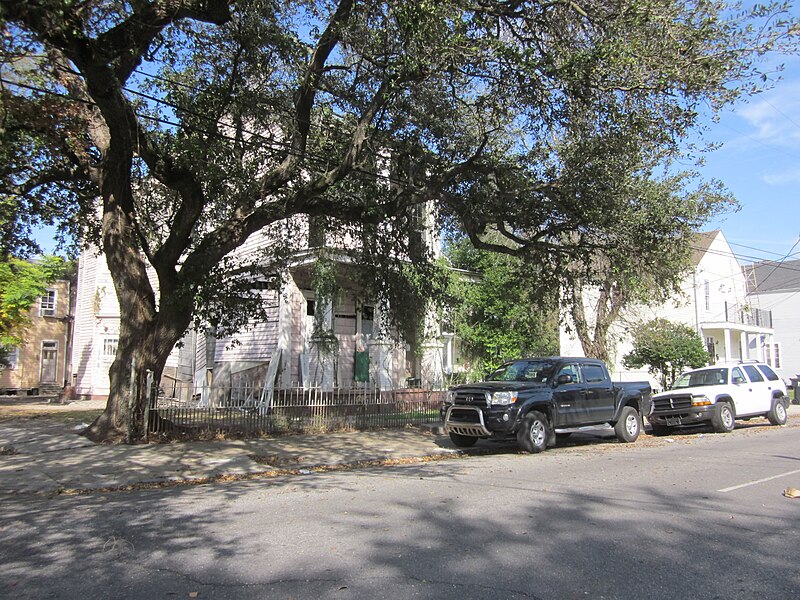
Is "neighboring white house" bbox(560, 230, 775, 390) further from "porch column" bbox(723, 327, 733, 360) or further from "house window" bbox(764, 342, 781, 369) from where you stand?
"house window" bbox(764, 342, 781, 369)

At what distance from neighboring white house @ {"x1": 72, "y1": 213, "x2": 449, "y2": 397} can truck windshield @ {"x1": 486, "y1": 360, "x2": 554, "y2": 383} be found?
3.94 metres

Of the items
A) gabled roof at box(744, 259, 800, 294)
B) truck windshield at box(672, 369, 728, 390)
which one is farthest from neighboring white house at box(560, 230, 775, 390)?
truck windshield at box(672, 369, 728, 390)

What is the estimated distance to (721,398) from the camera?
15141 millimetres

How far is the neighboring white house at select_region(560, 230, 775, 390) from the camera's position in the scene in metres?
27.3

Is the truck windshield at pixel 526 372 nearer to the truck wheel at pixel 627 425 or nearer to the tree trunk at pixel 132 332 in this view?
the truck wheel at pixel 627 425

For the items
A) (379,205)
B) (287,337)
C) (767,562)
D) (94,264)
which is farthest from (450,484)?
(94,264)

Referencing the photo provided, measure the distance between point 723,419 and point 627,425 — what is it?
3.27 meters

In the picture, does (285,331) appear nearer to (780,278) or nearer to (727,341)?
(727,341)

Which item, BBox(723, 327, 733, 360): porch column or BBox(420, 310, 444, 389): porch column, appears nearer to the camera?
BBox(420, 310, 444, 389): porch column

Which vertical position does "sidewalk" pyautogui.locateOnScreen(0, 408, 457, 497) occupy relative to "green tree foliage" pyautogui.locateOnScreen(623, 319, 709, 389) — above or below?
below

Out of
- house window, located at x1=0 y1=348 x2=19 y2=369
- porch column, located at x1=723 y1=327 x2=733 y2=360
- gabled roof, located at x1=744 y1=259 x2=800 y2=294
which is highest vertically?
gabled roof, located at x1=744 y1=259 x2=800 y2=294

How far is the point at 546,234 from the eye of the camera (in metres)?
13.7

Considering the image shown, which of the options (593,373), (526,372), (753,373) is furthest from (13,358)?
(753,373)

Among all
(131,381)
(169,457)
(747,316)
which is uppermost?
(747,316)
